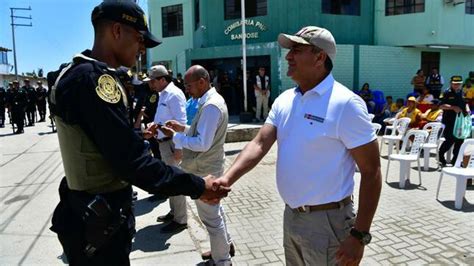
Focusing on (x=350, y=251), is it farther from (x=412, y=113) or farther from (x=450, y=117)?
(x=412, y=113)

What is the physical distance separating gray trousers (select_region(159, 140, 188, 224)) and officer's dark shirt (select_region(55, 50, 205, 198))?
2.77 m

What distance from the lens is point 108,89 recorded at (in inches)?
71.5

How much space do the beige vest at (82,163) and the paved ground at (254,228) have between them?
224 centimetres

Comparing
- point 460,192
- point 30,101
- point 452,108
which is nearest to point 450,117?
point 452,108

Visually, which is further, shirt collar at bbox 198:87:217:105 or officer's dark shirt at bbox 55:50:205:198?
shirt collar at bbox 198:87:217:105

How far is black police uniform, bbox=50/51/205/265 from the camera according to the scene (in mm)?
1763

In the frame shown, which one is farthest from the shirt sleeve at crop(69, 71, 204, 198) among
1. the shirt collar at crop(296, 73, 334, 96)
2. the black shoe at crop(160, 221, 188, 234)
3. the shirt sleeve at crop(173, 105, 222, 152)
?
the black shoe at crop(160, 221, 188, 234)

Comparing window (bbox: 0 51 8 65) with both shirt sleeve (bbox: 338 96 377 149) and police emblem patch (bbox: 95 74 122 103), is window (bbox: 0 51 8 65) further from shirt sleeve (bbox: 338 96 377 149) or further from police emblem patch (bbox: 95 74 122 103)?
shirt sleeve (bbox: 338 96 377 149)

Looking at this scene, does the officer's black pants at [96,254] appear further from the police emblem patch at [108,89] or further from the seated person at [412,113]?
the seated person at [412,113]

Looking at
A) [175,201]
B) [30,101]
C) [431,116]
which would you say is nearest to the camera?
[175,201]

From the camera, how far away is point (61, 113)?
5.97ft

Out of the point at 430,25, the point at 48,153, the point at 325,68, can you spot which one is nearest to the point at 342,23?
the point at 430,25

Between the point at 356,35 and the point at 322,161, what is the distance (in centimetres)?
1701

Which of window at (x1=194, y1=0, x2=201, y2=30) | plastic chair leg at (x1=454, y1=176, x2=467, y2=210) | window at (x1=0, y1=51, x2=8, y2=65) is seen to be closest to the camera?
plastic chair leg at (x1=454, y1=176, x2=467, y2=210)
